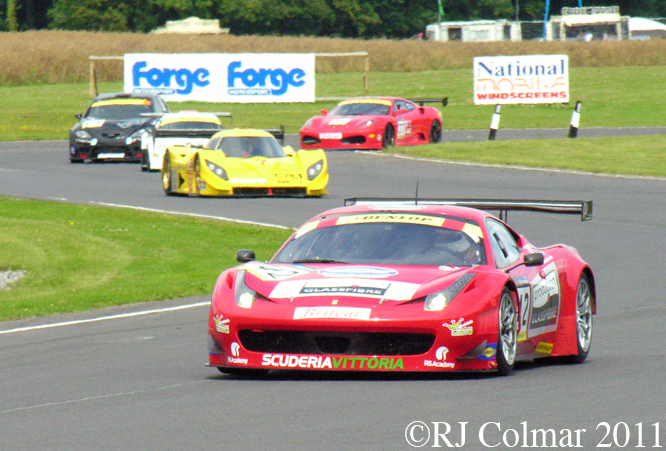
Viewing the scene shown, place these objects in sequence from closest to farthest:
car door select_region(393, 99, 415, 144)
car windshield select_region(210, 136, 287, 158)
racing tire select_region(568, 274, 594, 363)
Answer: racing tire select_region(568, 274, 594, 363) → car windshield select_region(210, 136, 287, 158) → car door select_region(393, 99, 415, 144)

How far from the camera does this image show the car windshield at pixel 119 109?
95.5 feet

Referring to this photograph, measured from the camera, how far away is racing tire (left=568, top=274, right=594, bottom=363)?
8.77 m

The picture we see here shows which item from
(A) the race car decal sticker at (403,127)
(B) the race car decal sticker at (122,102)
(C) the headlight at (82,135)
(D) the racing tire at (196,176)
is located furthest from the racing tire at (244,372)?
(A) the race car decal sticker at (403,127)

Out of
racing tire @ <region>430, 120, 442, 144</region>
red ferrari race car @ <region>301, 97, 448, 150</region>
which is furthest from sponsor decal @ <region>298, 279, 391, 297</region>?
racing tire @ <region>430, 120, 442, 144</region>

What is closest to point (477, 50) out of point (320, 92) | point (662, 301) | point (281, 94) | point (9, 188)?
point (320, 92)

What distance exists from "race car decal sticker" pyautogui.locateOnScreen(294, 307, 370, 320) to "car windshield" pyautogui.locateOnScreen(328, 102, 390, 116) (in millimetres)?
24530

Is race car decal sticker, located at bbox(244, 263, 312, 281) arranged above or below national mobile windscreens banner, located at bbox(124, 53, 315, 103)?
above

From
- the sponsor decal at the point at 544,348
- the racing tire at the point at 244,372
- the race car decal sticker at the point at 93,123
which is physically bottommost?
the race car decal sticker at the point at 93,123

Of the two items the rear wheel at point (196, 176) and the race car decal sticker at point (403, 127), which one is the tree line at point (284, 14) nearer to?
the race car decal sticker at point (403, 127)

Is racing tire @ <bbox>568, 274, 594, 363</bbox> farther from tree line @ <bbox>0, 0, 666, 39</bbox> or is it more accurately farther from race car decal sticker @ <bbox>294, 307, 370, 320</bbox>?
tree line @ <bbox>0, 0, 666, 39</bbox>

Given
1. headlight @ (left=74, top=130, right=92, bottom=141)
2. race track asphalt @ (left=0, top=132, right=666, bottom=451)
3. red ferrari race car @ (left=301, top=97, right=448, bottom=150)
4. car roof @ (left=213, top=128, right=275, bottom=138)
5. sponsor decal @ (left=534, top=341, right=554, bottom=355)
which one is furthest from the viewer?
red ferrari race car @ (left=301, top=97, right=448, bottom=150)

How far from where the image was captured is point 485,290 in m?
7.42

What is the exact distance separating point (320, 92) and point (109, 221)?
35644mm

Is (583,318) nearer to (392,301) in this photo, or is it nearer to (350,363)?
(392,301)
